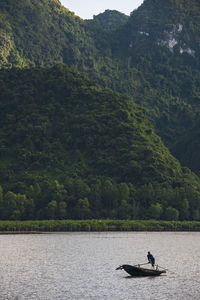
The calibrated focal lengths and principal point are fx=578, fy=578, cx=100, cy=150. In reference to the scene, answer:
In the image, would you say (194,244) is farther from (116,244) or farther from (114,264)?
(114,264)

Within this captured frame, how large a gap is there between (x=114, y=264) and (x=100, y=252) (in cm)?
2518

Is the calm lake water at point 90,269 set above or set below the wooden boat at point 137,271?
below

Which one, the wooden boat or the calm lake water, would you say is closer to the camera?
the calm lake water

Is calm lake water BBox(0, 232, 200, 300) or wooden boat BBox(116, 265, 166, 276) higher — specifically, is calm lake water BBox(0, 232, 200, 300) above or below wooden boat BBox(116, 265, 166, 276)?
below

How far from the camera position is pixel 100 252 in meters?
146

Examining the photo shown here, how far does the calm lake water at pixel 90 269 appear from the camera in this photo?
83875 mm

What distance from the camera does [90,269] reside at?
364 feet

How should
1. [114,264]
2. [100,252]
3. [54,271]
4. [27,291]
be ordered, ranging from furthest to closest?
[100,252], [114,264], [54,271], [27,291]

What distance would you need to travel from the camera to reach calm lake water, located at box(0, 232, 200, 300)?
275 ft

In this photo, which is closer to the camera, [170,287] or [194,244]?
[170,287]

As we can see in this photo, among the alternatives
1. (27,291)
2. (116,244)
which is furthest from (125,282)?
(116,244)

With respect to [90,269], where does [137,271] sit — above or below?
above

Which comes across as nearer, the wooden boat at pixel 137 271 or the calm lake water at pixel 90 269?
the calm lake water at pixel 90 269

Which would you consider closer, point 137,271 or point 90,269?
point 137,271
